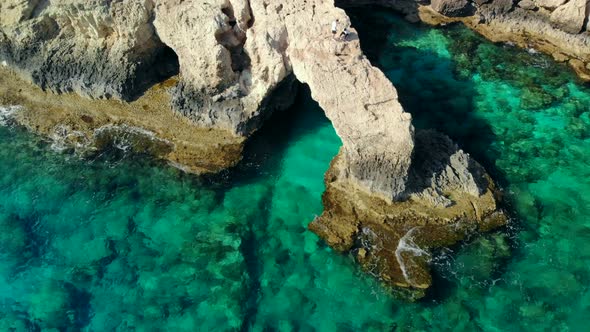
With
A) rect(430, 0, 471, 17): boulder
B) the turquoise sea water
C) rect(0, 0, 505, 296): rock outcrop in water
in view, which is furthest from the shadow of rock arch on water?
rect(430, 0, 471, 17): boulder

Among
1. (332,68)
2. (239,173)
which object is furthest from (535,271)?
(239,173)

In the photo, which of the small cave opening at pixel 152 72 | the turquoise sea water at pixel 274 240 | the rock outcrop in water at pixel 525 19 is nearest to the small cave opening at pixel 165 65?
the small cave opening at pixel 152 72

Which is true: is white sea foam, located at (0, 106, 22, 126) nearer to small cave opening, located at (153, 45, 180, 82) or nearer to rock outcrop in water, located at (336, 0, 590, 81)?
small cave opening, located at (153, 45, 180, 82)

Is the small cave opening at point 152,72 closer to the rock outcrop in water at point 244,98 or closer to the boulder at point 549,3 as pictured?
the rock outcrop in water at point 244,98

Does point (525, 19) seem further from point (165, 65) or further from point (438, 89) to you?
point (165, 65)

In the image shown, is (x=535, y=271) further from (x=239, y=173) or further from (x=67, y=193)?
(x=67, y=193)

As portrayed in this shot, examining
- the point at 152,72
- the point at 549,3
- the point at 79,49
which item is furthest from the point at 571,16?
the point at 79,49
